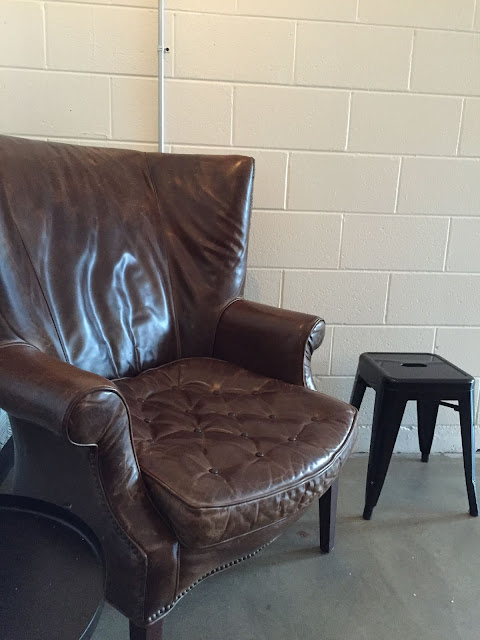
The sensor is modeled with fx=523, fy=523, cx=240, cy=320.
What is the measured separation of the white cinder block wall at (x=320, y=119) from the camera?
1563 mm

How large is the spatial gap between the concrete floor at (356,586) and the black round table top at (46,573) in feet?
1.48

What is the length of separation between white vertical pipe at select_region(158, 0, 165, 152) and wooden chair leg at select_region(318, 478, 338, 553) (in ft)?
3.74

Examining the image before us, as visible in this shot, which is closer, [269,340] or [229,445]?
[229,445]

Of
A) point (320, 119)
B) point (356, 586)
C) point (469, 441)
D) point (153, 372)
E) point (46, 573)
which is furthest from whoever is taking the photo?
point (320, 119)

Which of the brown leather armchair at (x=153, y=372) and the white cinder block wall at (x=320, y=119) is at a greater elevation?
the white cinder block wall at (x=320, y=119)

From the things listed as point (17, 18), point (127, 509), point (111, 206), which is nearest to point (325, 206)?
point (111, 206)

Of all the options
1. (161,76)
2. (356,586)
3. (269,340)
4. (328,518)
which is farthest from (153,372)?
(161,76)

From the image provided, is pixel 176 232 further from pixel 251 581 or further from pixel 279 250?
pixel 251 581

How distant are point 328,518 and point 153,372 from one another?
61cm

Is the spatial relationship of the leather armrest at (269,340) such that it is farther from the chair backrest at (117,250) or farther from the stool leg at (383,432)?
the stool leg at (383,432)

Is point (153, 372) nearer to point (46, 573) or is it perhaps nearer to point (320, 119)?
point (46, 573)

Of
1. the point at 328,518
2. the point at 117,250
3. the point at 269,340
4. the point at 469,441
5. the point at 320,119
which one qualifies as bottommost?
the point at 328,518

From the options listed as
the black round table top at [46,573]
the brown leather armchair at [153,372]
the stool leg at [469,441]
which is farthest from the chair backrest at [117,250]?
the stool leg at [469,441]

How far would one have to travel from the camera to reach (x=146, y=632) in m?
0.92
